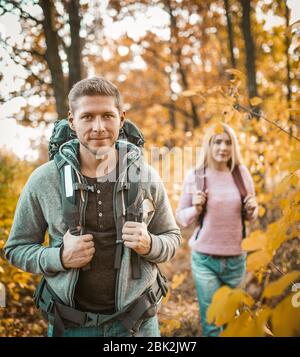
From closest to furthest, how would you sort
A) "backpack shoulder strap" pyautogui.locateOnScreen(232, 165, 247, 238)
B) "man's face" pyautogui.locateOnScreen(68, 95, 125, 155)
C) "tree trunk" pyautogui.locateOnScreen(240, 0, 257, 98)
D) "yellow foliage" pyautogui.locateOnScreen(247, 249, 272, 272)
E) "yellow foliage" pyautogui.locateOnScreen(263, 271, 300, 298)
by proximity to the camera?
1. "yellow foliage" pyautogui.locateOnScreen(263, 271, 300, 298)
2. "yellow foliage" pyautogui.locateOnScreen(247, 249, 272, 272)
3. "man's face" pyautogui.locateOnScreen(68, 95, 125, 155)
4. "backpack shoulder strap" pyautogui.locateOnScreen(232, 165, 247, 238)
5. "tree trunk" pyautogui.locateOnScreen(240, 0, 257, 98)

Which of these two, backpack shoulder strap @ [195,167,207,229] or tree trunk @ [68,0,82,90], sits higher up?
tree trunk @ [68,0,82,90]

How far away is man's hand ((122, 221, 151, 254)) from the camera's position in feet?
4.85

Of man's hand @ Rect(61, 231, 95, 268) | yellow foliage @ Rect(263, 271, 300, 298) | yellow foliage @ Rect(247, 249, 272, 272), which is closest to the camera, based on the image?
yellow foliage @ Rect(263, 271, 300, 298)

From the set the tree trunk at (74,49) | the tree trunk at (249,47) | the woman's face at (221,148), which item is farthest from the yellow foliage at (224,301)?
the tree trunk at (249,47)

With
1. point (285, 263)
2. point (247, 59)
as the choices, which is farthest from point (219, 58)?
point (285, 263)

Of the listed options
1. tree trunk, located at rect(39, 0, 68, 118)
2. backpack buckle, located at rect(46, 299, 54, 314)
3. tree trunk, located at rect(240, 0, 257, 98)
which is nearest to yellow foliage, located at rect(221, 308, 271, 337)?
backpack buckle, located at rect(46, 299, 54, 314)

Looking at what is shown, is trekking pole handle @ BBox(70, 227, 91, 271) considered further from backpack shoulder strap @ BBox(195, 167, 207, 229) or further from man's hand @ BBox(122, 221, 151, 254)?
backpack shoulder strap @ BBox(195, 167, 207, 229)

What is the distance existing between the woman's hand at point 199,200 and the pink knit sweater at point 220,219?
3 cm

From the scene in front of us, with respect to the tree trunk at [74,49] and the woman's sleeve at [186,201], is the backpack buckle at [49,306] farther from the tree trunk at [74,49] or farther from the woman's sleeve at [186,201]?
the tree trunk at [74,49]

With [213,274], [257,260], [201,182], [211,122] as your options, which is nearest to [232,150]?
[201,182]

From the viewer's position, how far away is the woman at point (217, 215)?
2818 mm

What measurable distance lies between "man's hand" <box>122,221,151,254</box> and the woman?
1396 millimetres

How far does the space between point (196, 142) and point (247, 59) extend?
1.55 metres

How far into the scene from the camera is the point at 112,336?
1.55 m
